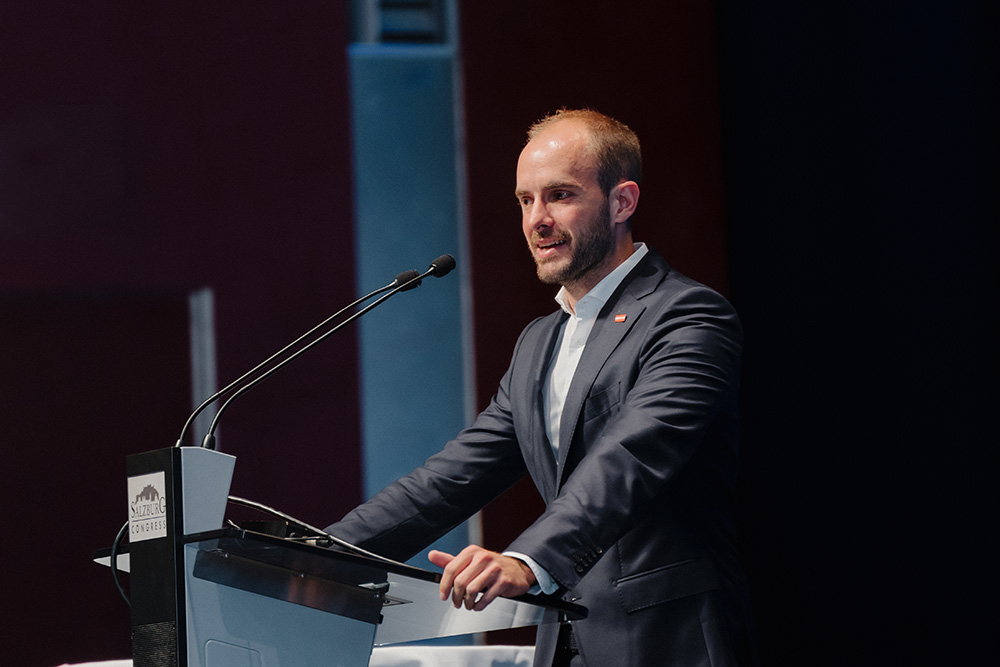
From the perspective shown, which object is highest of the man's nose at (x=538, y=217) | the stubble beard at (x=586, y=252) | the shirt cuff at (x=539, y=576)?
the man's nose at (x=538, y=217)

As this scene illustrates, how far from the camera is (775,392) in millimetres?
3740

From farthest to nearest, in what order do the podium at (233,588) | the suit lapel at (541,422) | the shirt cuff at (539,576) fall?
the suit lapel at (541,422) < the shirt cuff at (539,576) < the podium at (233,588)

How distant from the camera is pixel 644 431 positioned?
63.7 inches

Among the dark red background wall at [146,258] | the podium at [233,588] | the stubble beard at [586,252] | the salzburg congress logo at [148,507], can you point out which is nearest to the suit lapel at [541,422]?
the stubble beard at [586,252]

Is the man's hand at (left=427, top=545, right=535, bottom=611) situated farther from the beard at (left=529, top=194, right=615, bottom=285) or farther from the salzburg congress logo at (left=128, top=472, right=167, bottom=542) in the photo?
the beard at (left=529, top=194, right=615, bottom=285)

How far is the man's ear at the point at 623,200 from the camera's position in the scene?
6.93 ft

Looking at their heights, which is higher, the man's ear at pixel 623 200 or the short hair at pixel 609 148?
the short hair at pixel 609 148

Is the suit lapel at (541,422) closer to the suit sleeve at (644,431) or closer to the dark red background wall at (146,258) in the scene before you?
the suit sleeve at (644,431)

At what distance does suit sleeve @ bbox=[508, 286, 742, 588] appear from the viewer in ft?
4.97

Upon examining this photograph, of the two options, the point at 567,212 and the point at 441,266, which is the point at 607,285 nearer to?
the point at 567,212

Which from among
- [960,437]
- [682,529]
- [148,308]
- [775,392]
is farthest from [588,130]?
[148,308]

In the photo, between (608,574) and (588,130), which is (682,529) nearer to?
(608,574)

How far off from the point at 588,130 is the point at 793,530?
6.76 ft

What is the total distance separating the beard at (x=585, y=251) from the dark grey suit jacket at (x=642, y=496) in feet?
0.44
